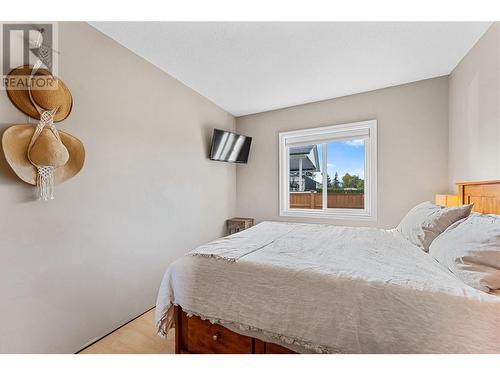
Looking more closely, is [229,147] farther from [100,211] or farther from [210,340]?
[210,340]

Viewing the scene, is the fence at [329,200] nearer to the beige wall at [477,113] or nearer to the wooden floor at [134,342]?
the beige wall at [477,113]

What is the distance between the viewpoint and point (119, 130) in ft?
6.26

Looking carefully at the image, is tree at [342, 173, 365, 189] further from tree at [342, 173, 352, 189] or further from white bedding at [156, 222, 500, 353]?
white bedding at [156, 222, 500, 353]

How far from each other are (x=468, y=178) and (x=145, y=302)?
331 centimetres

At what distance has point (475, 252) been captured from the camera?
3.30 ft

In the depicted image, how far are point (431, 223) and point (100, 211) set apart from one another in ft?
8.12

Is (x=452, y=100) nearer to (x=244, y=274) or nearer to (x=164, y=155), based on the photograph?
(x=244, y=274)

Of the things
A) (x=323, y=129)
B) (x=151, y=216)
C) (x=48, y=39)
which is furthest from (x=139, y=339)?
(x=323, y=129)

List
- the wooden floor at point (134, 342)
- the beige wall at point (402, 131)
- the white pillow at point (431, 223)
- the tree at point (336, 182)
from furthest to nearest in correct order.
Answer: the tree at point (336, 182), the beige wall at point (402, 131), the wooden floor at point (134, 342), the white pillow at point (431, 223)

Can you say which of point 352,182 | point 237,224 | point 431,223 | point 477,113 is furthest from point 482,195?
point 237,224

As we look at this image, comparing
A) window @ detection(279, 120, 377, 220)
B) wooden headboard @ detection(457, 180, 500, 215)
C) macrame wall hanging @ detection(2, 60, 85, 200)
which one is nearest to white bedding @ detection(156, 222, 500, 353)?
wooden headboard @ detection(457, 180, 500, 215)

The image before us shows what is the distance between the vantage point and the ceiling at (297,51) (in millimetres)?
1703

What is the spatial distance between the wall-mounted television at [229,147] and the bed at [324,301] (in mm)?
1721

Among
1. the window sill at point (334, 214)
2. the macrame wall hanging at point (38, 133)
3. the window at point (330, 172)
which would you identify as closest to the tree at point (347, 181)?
the window at point (330, 172)
